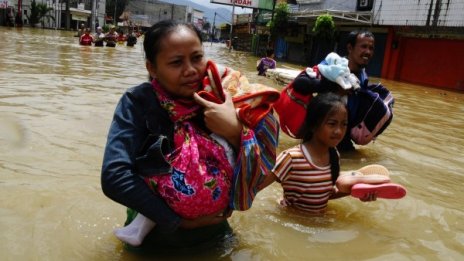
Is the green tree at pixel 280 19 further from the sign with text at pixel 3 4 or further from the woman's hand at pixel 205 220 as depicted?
the woman's hand at pixel 205 220

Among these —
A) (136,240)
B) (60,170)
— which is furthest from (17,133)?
(136,240)

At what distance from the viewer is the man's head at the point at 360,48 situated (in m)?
4.38

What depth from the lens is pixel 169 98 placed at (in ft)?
6.58

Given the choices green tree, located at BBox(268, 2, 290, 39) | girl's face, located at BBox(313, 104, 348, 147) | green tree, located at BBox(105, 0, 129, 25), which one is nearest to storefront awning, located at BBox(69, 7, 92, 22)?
green tree, located at BBox(105, 0, 129, 25)

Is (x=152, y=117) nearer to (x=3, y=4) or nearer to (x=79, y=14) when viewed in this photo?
(x=3, y=4)

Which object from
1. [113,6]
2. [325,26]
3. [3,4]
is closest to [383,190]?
[325,26]

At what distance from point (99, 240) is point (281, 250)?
100 cm

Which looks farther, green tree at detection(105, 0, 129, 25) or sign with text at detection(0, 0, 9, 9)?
green tree at detection(105, 0, 129, 25)

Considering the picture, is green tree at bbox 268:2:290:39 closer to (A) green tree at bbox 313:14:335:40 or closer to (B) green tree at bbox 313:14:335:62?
(B) green tree at bbox 313:14:335:62

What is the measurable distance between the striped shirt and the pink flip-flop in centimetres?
33

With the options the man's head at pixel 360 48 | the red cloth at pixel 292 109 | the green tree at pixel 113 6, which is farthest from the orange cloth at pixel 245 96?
the green tree at pixel 113 6

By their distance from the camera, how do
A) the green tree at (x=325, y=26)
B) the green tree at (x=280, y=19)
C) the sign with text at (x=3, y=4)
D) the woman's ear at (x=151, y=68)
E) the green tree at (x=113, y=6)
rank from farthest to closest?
the green tree at (x=113, y=6)
the sign with text at (x=3, y=4)
the green tree at (x=280, y=19)
the green tree at (x=325, y=26)
the woman's ear at (x=151, y=68)

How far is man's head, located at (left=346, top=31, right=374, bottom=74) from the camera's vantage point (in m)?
4.38

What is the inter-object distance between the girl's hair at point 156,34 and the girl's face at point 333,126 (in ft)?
4.38
